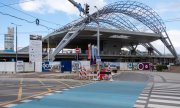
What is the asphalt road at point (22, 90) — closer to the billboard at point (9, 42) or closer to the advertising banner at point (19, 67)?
the advertising banner at point (19, 67)

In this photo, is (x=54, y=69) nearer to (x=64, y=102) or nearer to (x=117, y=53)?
(x=64, y=102)

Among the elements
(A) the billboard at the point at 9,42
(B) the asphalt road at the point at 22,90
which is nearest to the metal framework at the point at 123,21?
(A) the billboard at the point at 9,42

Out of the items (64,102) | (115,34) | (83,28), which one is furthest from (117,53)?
(64,102)

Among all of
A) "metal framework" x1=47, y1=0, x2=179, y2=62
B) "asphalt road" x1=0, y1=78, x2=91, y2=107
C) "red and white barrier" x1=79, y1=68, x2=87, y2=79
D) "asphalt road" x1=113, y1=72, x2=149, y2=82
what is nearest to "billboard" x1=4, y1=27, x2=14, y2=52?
"metal framework" x1=47, y1=0, x2=179, y2=62

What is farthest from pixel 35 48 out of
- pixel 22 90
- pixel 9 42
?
pixel 9 42

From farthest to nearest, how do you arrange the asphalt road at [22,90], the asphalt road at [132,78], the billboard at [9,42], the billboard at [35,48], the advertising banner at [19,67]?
the billboard at [9,42]
the advertising banner at [19,67]
the billboard at [35,48]
the asphalt road at [132,78]
the asphalt road at [22,90]

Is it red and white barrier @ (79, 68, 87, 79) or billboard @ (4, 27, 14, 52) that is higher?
billboard @ (4, 27, 14, 52)

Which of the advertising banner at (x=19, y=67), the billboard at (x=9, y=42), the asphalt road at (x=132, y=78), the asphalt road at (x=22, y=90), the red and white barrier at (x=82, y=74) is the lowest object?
the asphalt road at (x=22, y=90)

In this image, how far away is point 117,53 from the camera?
14750cm

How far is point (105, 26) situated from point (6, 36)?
38292 mm

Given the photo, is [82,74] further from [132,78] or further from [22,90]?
[22,90]

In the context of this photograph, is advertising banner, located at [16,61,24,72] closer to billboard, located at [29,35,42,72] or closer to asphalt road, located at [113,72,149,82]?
billboard, located at [29,35,42,72]

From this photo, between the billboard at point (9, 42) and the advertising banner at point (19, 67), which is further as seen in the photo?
the billboard at point (9, 42)

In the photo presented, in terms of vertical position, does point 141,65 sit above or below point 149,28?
below
